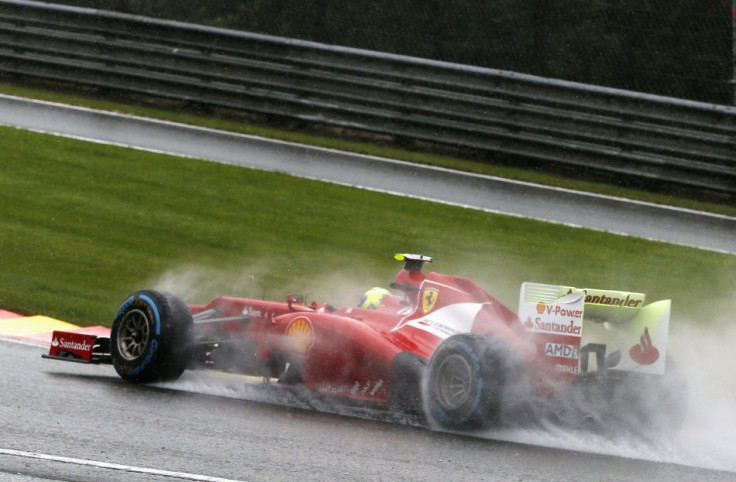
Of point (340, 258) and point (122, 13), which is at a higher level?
point (122, 13)

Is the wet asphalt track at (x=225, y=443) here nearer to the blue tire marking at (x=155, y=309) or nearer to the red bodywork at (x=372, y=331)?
the red bodywork at (x=372, y=331)

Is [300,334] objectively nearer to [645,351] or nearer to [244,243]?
[645,351]

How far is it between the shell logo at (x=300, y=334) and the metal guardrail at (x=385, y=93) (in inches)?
378

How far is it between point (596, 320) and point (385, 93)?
34.4 ft

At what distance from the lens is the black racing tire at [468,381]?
701cm

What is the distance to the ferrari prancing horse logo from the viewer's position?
796 centimetres

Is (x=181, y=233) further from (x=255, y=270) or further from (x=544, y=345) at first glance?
(x=544, y=345)

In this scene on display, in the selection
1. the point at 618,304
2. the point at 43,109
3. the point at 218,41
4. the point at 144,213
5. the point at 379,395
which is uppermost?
the point at 218,41

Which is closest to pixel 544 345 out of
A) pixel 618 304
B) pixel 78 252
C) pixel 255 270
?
pixel 618 304

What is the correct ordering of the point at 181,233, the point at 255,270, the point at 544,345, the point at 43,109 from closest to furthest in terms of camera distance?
1. the point at 544,345
2. the point at 255,270
3. the point at 181,233
4. the point at 43,109

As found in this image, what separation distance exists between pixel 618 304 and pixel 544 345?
0.67 meters

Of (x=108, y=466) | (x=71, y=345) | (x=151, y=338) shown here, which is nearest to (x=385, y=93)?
(x=71, y=345)

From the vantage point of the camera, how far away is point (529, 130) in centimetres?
1719

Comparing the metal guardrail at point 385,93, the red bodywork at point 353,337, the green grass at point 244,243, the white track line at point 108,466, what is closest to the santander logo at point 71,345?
the red bodywork at point 353,337
